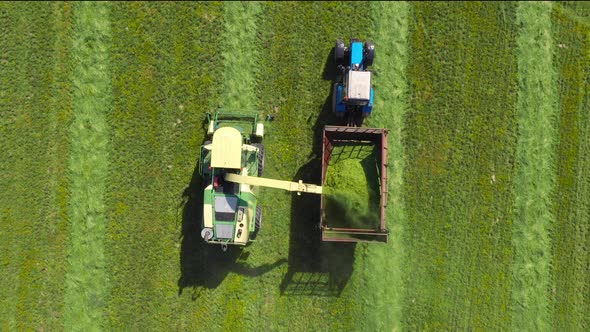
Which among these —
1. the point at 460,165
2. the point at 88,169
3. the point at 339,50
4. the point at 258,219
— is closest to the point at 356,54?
the point at 339,50

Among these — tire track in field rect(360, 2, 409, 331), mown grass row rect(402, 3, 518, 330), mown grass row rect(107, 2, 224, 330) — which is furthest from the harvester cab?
mown grass row rect(402, 3, 518, 330)

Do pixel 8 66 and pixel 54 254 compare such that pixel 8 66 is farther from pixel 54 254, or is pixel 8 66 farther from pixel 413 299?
pixel 413 299

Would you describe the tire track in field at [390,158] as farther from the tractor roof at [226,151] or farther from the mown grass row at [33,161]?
the mown grass row at [33,161]

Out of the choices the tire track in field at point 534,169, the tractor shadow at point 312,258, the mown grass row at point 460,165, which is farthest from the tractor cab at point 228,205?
the tire track in field at point 534,169

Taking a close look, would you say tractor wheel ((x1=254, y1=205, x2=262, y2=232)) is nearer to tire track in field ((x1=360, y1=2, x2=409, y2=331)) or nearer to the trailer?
the trailer

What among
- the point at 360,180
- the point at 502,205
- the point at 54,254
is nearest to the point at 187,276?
the point at 54,254

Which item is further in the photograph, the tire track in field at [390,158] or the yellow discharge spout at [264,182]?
the tire track in field at [390,158]

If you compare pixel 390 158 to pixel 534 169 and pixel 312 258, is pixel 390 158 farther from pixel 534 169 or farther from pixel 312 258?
pixel 534 169
